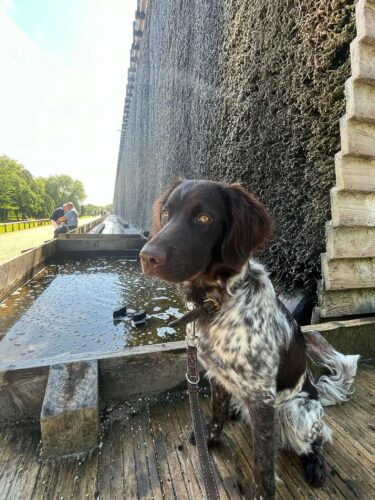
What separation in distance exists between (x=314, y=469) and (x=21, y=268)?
5891mm

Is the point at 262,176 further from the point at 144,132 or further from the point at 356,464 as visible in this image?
the point at 144,132

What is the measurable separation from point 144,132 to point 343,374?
17397mm

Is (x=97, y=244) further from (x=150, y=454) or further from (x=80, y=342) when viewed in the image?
(x=150, y=454)

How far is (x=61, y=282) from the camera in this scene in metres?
6.29

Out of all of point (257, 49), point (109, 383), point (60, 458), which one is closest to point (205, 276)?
point (109, 383)

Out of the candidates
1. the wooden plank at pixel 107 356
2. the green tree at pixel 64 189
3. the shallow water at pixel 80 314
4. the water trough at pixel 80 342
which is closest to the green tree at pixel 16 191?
the green tree at pixel 64 189

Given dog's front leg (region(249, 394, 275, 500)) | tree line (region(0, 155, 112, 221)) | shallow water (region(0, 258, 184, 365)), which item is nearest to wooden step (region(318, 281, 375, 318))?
dog's front leg (region(249, 394, 275, 500))

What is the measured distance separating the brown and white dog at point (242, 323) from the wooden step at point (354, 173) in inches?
51.2

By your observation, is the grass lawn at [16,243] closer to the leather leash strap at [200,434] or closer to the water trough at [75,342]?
the water trough at [75,342]

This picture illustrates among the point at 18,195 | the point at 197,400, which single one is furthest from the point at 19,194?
the point at 197,400

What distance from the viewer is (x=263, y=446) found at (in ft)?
4.70

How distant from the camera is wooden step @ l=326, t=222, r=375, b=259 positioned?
267 centimetres

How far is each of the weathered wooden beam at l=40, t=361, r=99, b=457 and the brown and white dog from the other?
0.69m

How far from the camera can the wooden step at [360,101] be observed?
2402 mm
